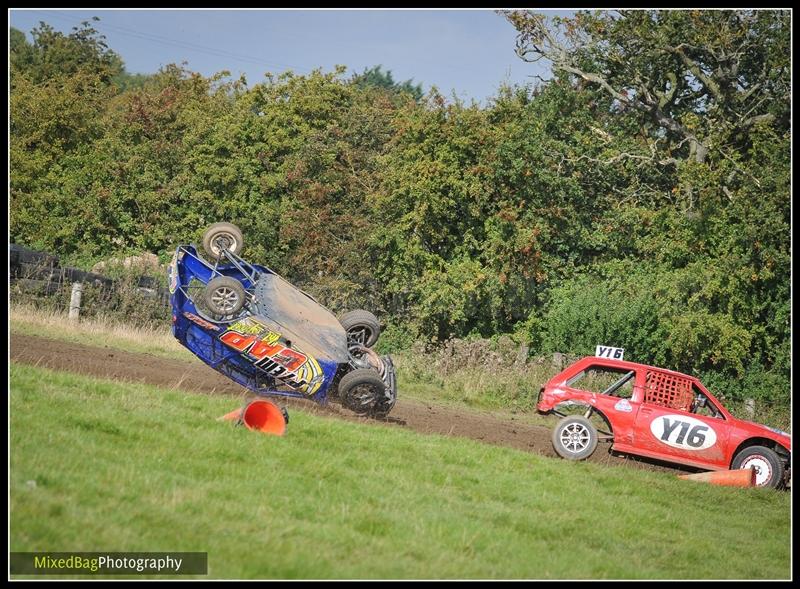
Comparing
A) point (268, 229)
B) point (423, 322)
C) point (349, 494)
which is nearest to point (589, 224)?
point (423, 322)

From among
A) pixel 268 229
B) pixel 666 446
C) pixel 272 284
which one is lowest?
pixel 666 446

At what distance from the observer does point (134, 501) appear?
8.12 metres

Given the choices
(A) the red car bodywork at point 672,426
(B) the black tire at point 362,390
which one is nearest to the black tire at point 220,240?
(B) the black tire at point 362,390

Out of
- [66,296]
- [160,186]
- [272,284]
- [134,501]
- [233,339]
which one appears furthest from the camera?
[160,186]

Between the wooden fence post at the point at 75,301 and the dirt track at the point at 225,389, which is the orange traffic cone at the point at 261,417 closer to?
the dirt track at the point at 225,389

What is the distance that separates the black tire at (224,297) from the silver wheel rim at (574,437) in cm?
528

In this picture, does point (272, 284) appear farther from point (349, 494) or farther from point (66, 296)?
point (66, 296)

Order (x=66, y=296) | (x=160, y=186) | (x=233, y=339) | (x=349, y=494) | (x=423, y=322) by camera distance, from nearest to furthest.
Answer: (x=349, y=494), (x=233, y=339), (x=66, y=296), (x=423, y=322), (x=160, y=186)

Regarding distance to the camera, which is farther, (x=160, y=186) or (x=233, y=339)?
(x=160, y=186)

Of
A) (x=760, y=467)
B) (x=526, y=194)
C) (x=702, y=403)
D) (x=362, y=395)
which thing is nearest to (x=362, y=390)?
(x=362, y=395)

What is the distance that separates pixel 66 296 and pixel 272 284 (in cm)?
988

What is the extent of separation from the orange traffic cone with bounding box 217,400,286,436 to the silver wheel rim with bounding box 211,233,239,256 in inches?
205

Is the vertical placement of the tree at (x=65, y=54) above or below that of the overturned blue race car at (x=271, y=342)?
above

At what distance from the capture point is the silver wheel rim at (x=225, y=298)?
1456 cm
